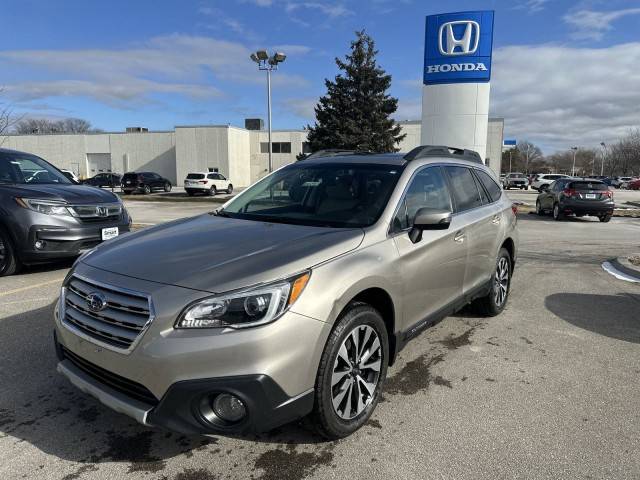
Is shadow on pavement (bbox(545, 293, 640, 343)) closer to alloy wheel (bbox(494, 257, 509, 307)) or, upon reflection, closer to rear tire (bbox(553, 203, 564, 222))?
alloy wheel (bbox(494, 257, 509, 307))

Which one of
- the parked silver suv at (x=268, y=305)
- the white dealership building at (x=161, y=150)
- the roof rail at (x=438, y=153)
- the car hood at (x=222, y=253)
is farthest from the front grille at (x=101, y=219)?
the white dealership building at (x=161, y=150)

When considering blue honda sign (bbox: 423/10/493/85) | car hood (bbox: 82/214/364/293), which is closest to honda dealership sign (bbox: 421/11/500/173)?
blue honda sign (bbox: 423/10/493/85)

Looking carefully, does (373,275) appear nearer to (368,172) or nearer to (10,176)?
(368,172)

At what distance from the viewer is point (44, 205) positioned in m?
6.10

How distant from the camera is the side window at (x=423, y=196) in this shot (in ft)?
11.1

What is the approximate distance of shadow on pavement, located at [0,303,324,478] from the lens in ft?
8.60

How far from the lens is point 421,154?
13.1 feet

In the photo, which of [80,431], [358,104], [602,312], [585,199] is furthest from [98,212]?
[358,104]

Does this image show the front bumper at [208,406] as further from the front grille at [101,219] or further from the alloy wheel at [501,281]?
the front grille at [101,219]

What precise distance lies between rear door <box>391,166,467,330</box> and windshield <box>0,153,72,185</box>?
5695 mm

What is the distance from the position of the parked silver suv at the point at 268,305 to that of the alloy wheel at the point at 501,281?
4.72ft

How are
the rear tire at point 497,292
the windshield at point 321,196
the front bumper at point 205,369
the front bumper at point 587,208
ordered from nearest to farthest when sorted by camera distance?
Answer: 1. the front bumper at point 205,369
2. the windshield at point 321,196
3. the rear tire at point 497,292
4. the front bumper at point 587,208

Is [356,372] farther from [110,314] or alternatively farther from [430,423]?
[110,314]

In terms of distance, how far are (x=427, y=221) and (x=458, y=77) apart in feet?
59.5
